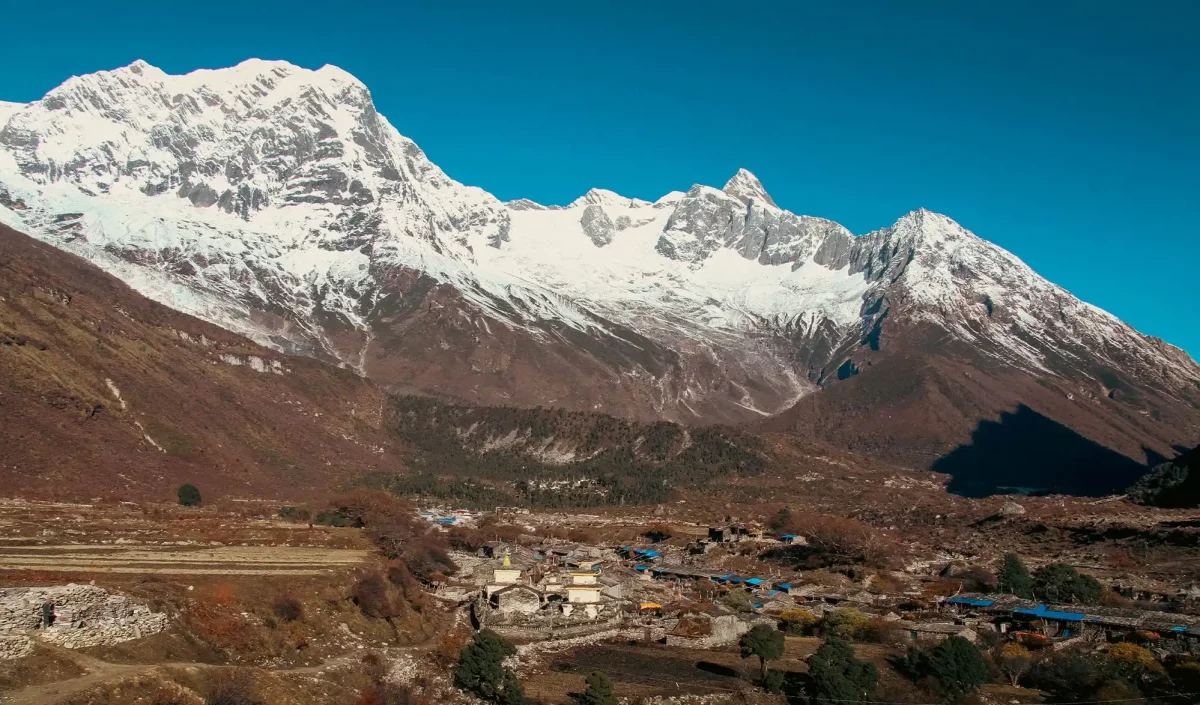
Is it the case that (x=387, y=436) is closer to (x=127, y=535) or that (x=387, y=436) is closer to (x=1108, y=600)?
(x=127, y=535)

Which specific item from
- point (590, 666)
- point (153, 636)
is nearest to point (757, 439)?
point (590, 666)

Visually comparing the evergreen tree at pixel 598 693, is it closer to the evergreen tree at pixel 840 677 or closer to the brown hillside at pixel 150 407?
the evergreen tree at pixel 840 677

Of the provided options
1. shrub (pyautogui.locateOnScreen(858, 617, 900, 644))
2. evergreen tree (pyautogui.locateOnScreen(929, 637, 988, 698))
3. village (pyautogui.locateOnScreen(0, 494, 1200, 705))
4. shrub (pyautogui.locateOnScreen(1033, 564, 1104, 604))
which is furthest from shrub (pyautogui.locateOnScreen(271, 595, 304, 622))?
shrub (pyautogui.locateOnScreen(1033, 564, 1104, 604))

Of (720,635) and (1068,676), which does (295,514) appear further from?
(1068,676)

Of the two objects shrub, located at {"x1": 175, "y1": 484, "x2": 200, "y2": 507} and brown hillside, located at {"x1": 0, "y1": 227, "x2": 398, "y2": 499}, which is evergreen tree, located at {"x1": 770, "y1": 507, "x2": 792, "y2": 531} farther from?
brown hillside, located at {"x1": 0, "y1": 227, "x2": 398, "y2": 499}

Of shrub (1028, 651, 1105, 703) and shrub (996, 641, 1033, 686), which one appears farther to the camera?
shrub (996, 641, 1033, 686)
